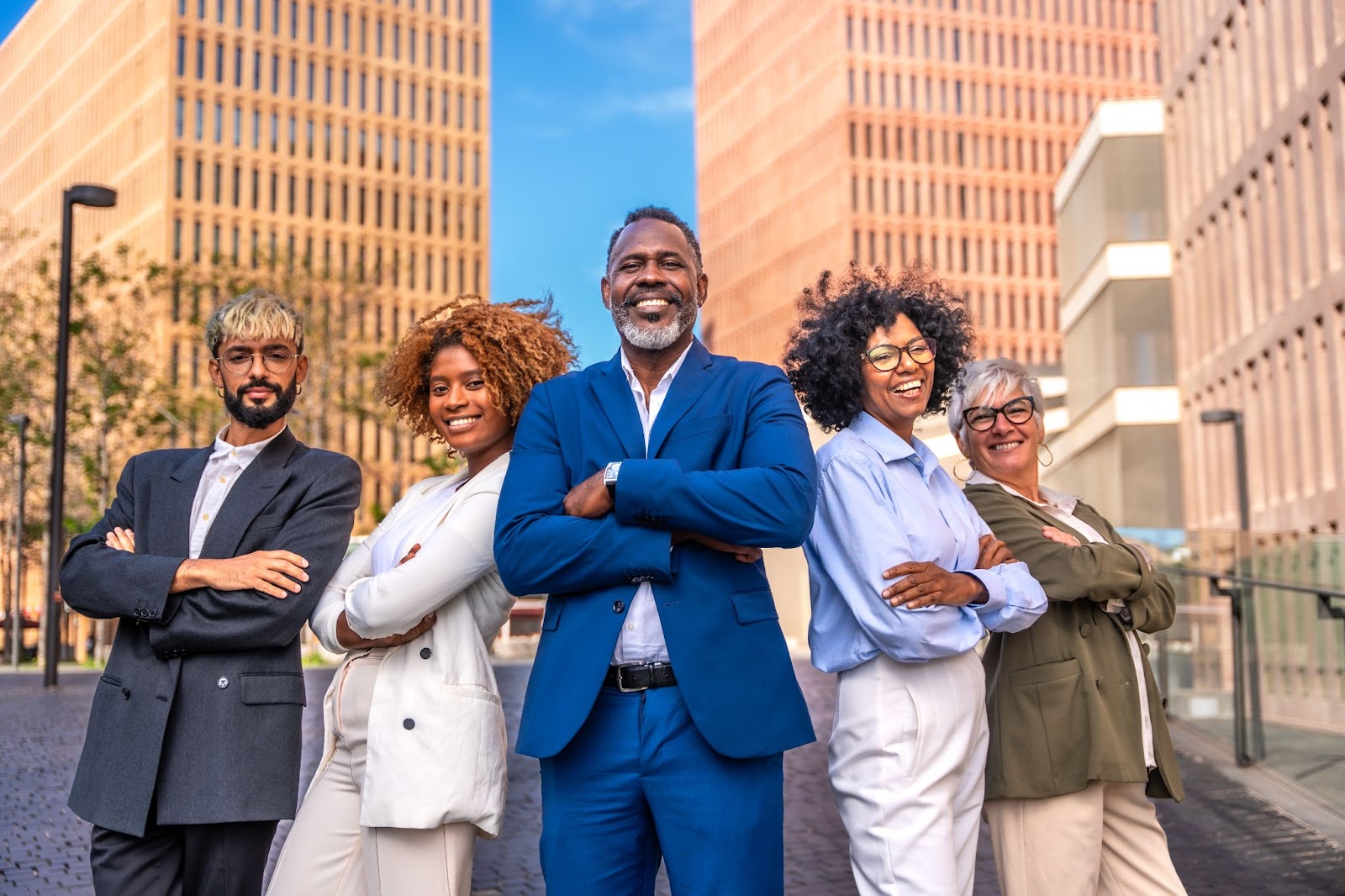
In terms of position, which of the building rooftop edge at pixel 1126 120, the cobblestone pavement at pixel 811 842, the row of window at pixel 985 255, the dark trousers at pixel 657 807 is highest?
the row of window at pixel 985 255

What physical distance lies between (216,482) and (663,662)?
1407 millimetres

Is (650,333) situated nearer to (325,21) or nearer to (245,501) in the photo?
(245,501)

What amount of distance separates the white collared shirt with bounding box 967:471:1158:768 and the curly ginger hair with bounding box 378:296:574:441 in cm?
138

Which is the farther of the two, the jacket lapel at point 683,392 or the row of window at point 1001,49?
the row of window at point 1001,49

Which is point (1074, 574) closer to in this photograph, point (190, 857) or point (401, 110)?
point (190, 857)

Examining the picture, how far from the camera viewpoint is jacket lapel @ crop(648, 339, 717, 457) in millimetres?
3654

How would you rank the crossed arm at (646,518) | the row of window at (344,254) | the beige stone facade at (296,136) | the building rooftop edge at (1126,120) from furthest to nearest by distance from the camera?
the beige stone facade at (296,136)
the row of window at (344,254)
the building rooftop edge at (1126,120)
the crossed arm at (646,518)

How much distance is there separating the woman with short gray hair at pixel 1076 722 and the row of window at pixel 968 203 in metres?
96.1

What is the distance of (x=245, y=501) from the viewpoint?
13.2 ft

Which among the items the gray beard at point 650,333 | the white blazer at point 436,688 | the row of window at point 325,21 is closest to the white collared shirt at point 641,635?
the white blazer at point 436,688

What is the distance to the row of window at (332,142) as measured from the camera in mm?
83000

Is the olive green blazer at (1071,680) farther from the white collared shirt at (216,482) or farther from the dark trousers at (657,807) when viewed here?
the white collared shirt at (216,482)

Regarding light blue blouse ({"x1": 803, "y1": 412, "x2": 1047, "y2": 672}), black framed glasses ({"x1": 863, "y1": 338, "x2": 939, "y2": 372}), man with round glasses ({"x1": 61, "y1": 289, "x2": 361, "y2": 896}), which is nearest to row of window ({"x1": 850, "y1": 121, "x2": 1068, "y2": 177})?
black framed glasses ({"x1": 863, "y1": 338, "x2": 939, "y2": 372})

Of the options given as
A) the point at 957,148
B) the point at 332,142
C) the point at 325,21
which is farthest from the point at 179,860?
the point at 957,148
